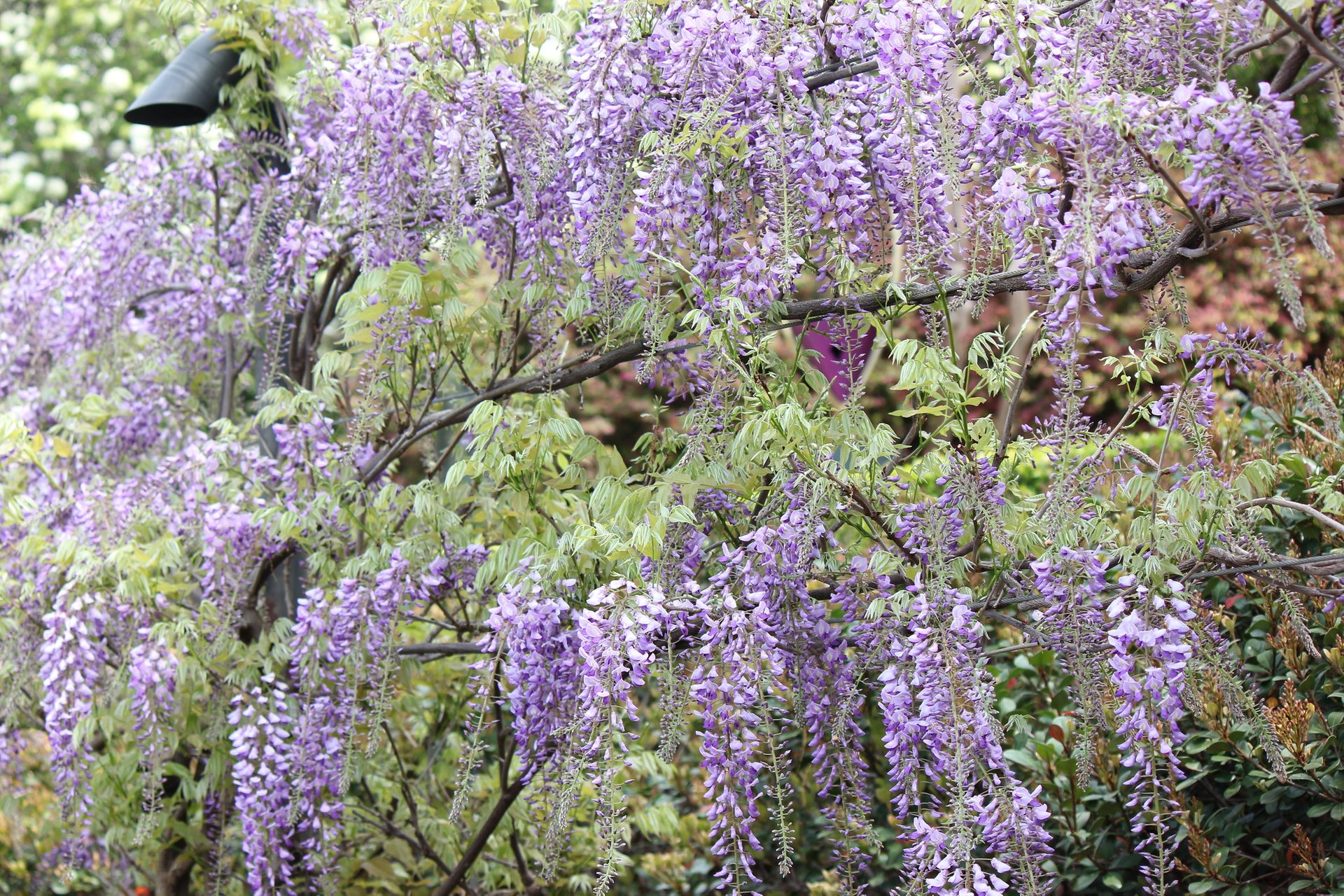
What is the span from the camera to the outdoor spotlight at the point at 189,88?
357cm

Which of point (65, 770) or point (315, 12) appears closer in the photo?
point (65, 770)

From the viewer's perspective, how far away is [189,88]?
11.8ft

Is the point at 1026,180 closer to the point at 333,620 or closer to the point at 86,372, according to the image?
the point at 333,620

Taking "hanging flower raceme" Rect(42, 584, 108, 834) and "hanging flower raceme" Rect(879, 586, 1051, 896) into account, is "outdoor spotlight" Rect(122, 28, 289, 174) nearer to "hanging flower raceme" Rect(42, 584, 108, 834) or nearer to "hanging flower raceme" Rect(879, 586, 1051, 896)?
"hanging flower raceme" Rect(42, 584, 108, 834)

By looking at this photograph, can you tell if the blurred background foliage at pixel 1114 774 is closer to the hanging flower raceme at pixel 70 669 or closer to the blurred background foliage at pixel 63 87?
the hanging flower raceme at pixel 70 669

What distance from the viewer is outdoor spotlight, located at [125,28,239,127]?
11.7 ft

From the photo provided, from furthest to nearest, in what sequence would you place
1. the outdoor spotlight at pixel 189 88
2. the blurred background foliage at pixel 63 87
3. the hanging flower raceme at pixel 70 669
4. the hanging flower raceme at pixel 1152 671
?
1. the blurred background foliage at pixel 63 87
2. the outdoor spotlight at pixel 189 88
3. the hanging flower raceme at pixel 70 669
4. the hanging flower raceme at pixel 1152 671

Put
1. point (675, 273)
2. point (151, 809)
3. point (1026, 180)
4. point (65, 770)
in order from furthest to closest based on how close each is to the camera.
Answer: point (65, 770), point (151, 809), point (675, 273), point (1026, 180)

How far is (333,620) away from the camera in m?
2.92

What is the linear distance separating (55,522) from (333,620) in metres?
1.52

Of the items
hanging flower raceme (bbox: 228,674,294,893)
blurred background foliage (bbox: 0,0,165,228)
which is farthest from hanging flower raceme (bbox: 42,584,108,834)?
blurred background foliage (bbox: 0,0,165,228)

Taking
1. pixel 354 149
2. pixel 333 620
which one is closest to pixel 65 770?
pixel 333 620

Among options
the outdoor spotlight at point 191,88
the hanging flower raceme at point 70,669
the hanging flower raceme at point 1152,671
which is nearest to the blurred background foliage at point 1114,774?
the hanging flower raceme at point 1152,671


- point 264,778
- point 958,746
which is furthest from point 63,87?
point 958,746
